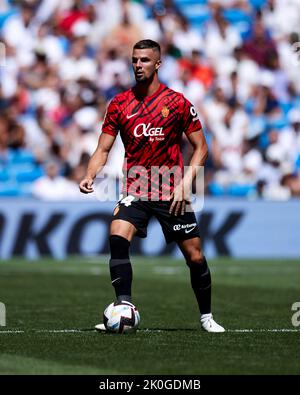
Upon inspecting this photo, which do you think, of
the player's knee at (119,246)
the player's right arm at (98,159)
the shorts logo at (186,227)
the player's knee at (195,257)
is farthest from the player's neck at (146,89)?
the player's knee at (195,257)

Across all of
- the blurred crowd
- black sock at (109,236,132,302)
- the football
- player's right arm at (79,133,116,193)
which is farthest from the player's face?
the blurred crowd

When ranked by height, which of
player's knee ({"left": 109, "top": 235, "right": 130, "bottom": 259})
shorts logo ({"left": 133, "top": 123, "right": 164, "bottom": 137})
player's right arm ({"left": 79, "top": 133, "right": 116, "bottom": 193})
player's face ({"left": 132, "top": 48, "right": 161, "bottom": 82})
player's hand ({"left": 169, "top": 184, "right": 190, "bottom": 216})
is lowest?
player's knee ({"left": 109, "top": 235, "right": 130, "bottom": 259})

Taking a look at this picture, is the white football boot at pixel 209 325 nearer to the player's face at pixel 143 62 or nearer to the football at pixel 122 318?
the football at pixel 122 318

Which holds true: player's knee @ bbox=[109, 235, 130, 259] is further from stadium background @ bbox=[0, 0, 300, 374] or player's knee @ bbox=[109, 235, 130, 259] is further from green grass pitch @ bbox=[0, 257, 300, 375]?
stadium background @ bbox=[0, 0, 300, 374]

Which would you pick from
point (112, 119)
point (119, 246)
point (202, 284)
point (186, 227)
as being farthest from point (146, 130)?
point (202, 284)

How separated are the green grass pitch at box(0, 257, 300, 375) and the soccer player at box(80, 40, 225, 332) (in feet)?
2.21

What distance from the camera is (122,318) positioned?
9.34 meters

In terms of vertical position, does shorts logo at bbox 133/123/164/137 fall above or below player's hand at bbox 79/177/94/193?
above

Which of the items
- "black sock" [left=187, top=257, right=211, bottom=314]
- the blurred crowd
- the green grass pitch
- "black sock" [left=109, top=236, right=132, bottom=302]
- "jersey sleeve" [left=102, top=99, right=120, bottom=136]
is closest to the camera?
the green grass pitch

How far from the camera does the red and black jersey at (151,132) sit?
31.6 ft

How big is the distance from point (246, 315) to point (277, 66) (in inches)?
495

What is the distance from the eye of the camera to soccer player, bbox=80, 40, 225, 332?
31.5 ft

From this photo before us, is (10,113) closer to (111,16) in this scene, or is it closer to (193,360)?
(111,16)
